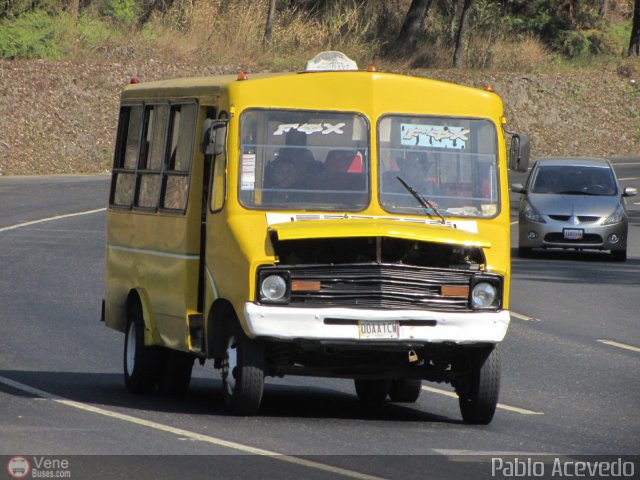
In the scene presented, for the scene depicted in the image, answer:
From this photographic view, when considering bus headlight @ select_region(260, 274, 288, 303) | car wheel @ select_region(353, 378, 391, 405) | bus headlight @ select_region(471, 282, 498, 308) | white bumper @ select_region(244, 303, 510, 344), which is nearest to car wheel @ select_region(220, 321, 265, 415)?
white bumper @ select_region(244, 303, 510, 344)

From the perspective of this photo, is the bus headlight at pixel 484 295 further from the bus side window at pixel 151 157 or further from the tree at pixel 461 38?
the tree at pixel 461 38

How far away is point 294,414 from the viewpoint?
11398 mm

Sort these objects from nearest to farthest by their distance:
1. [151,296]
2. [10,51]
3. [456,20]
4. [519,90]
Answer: [151,296]
[10,51]
[519,90]
[456,20]

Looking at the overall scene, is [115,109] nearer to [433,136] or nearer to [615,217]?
[615,217]

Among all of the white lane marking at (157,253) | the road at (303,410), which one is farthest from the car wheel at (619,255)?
the white lane marking at (157,253)

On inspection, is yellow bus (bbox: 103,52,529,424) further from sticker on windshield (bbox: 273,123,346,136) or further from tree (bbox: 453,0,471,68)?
tree (bbox: 453,0,471,68)

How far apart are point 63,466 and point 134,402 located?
130 inches

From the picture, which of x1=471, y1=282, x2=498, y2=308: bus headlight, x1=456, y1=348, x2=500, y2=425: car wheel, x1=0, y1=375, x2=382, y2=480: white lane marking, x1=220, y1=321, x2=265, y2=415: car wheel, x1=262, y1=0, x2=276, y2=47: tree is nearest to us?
x1=0, y1=375, x2=382, y2=480: white lane marking

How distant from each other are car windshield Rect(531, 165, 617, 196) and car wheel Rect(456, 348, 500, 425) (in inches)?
663

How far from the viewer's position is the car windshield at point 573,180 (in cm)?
2753

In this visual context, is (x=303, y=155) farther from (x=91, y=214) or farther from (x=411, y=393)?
(x=91, y=214)

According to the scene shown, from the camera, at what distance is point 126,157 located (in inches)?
521

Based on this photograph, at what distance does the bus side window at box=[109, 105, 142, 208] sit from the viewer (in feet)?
42.7

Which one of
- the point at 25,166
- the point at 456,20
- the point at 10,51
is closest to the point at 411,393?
the point at 25,166
